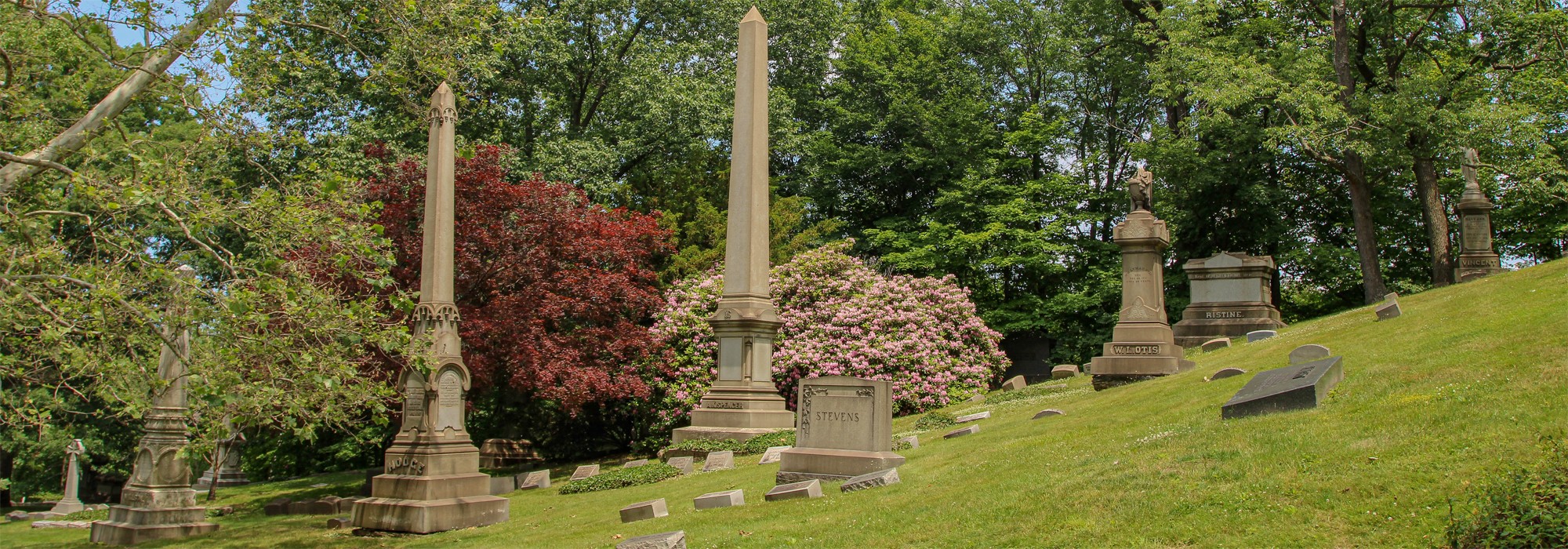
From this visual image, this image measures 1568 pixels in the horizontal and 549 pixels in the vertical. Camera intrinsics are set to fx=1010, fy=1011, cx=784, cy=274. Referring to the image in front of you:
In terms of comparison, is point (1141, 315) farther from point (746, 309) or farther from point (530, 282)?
point (530, 282)

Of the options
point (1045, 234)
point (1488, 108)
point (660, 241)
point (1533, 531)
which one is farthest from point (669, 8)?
point (1533, 531)

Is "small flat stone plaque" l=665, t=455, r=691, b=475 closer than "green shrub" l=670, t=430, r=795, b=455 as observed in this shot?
Yes

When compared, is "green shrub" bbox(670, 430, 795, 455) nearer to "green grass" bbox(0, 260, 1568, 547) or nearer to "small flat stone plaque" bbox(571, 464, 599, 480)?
"small flat stone plaque" bbox(571, 464, 599, 480)

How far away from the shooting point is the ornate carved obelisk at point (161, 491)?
1452 centimetres

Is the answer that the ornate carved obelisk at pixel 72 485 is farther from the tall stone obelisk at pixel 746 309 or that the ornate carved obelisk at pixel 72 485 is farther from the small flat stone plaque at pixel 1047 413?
the small flat stone plaque at pixel 1047 413

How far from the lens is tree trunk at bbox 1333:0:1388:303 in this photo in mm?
24375

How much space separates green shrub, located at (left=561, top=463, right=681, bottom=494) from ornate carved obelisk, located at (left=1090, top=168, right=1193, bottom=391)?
720 centimetres

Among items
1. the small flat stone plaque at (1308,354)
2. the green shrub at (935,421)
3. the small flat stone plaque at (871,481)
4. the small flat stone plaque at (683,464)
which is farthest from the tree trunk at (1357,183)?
the small flat stone plaque at (871,481)

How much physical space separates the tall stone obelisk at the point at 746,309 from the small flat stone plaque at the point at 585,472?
1.40m

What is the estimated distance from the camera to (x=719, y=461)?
14156mm

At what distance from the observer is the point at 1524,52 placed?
2355 cm

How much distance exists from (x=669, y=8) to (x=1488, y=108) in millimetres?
20838

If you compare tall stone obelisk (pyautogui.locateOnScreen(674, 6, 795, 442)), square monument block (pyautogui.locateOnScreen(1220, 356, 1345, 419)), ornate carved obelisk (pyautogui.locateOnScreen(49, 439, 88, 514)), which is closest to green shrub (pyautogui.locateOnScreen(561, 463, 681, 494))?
tall stone obelisk (pyautogui.locateOnScreen(674, 6, 795, 442))

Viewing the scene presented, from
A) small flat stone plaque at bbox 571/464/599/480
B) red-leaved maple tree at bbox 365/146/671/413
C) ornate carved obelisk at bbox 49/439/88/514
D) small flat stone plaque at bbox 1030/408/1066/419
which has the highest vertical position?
red-leaved maple tree at bbox 365/146/671/413
